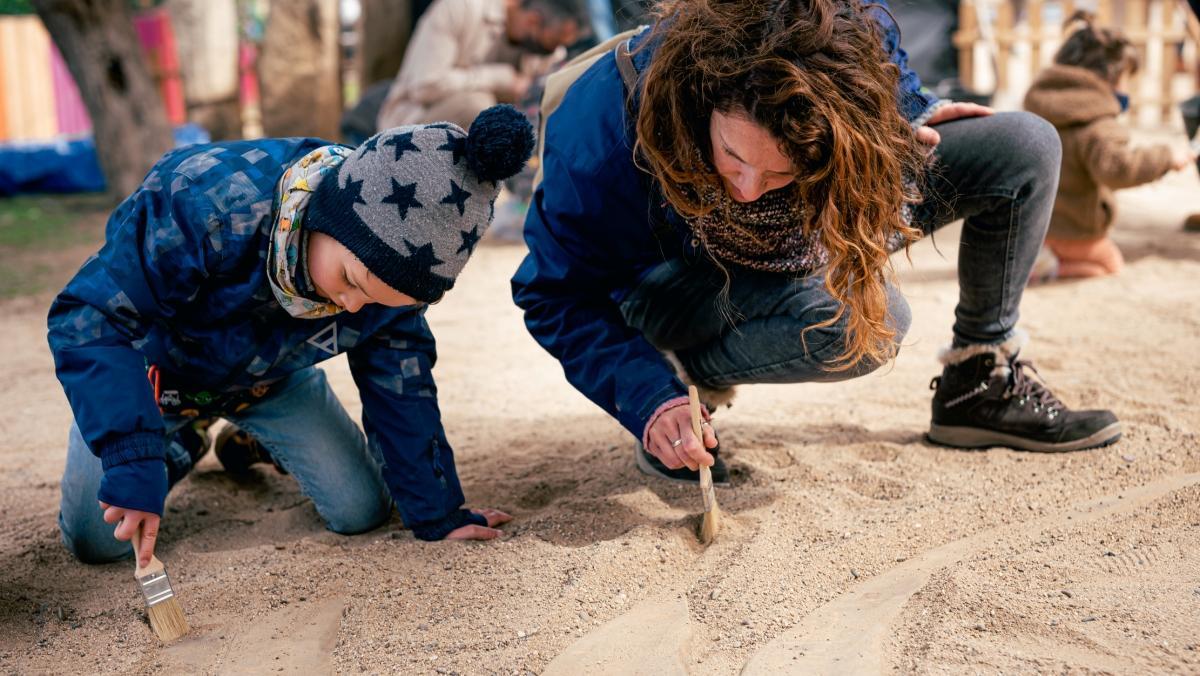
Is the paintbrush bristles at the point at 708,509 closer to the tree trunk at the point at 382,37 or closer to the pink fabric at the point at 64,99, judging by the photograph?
the tree trunk at the point at 382,37

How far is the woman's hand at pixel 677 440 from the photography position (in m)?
1.80

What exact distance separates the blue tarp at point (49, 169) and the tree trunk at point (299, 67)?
62 centimetres

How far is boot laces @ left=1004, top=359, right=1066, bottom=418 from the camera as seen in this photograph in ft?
7.22

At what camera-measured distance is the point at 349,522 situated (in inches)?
83.6

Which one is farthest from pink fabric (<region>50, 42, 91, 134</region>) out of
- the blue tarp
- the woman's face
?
the woman's face

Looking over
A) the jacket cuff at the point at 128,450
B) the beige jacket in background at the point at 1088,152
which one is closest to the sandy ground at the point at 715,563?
the jacket cuff at the point at 128,450

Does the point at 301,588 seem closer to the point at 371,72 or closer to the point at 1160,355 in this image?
the point at 1160,355

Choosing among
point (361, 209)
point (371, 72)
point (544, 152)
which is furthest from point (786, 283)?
point (371, 72)

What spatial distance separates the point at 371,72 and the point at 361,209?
5971 millimetres

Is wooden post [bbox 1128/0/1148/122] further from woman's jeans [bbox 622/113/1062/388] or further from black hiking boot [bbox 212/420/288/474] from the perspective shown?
black hiking boot [bbox 212/420/288/474]

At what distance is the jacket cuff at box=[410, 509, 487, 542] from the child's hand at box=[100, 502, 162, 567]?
49cm

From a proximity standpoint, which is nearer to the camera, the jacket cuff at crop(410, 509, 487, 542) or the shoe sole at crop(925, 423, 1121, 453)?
the jacket cuff at crop(410, 509, 487, 542)

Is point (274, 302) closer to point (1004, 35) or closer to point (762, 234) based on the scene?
point (762, 234)

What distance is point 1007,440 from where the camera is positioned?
2230mm
